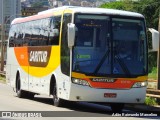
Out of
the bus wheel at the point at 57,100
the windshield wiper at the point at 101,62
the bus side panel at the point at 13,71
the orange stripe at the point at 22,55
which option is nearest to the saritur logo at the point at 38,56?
the orange stripe at the point at 22,55

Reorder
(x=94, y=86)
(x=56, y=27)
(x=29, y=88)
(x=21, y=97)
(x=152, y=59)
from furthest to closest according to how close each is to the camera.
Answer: (x=152, y=59)
(x=21, y=97)
(x=29, y=88)
(x=56, y=27)
(x=94, y=86)

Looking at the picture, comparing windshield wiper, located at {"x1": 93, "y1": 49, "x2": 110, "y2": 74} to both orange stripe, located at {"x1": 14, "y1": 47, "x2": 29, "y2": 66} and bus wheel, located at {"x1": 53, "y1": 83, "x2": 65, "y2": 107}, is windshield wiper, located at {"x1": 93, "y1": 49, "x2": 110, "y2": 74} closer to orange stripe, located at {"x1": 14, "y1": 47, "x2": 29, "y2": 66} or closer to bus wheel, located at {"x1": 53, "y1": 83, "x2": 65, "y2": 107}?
bus wheel, located at {"x1": 53, "y1": 83, "x2": 65, "y2": 107}

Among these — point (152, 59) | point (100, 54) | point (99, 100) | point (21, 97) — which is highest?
point (100, 54)

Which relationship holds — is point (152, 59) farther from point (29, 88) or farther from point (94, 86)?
point (94, 86)

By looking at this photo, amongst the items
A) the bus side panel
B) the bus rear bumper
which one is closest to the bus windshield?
the bus rear bumper

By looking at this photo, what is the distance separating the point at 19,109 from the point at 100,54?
3.06 metres

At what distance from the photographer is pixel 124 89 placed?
1736 centimetres

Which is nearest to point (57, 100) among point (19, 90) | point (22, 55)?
point (22, 55)

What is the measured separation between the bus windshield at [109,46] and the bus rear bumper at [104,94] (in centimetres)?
50

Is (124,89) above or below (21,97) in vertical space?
above

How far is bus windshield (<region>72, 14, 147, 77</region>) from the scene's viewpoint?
56.7 ft

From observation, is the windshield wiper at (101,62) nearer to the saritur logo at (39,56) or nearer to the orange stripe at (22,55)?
the saritur logo at (39,56)

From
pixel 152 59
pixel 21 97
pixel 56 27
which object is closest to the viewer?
pixel 56 27

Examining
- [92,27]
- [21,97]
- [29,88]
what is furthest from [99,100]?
[21,97]
